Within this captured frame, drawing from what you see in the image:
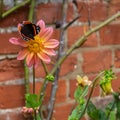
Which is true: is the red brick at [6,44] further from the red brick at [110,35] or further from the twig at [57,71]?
the red brick at [110,35]

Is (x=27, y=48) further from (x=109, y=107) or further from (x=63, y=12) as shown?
(x=63, y=12)

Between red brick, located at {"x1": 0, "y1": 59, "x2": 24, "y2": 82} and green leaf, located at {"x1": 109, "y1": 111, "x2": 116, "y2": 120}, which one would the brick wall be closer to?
red brick, located at {"x1": 0, "y1": 59, "x2": 24, "y2": 82}

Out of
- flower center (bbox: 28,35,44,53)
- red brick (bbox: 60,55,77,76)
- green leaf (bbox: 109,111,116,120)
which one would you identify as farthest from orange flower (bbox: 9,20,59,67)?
red brick (bbox: 60,55,77,76)

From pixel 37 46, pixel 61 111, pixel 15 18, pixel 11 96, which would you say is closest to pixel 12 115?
pixel 11 96

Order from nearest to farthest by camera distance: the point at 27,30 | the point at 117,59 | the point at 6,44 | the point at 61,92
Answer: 1. the point at 27,30
2. the point at 6,44
3. the point at 61,92
4. the point at 117,59

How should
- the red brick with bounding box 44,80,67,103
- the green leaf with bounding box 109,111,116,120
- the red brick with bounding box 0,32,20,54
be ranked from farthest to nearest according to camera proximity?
the red brick with bounding box 44,80,67,103 → the red brick with bounding box 0,32,20,54 → the green leaf with bounding box 109,111,116,120

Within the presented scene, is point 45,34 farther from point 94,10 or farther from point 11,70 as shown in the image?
point 94,10

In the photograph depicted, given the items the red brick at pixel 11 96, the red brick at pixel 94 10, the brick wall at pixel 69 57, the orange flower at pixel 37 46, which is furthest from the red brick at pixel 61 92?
the orange flower at pixel 37 46
